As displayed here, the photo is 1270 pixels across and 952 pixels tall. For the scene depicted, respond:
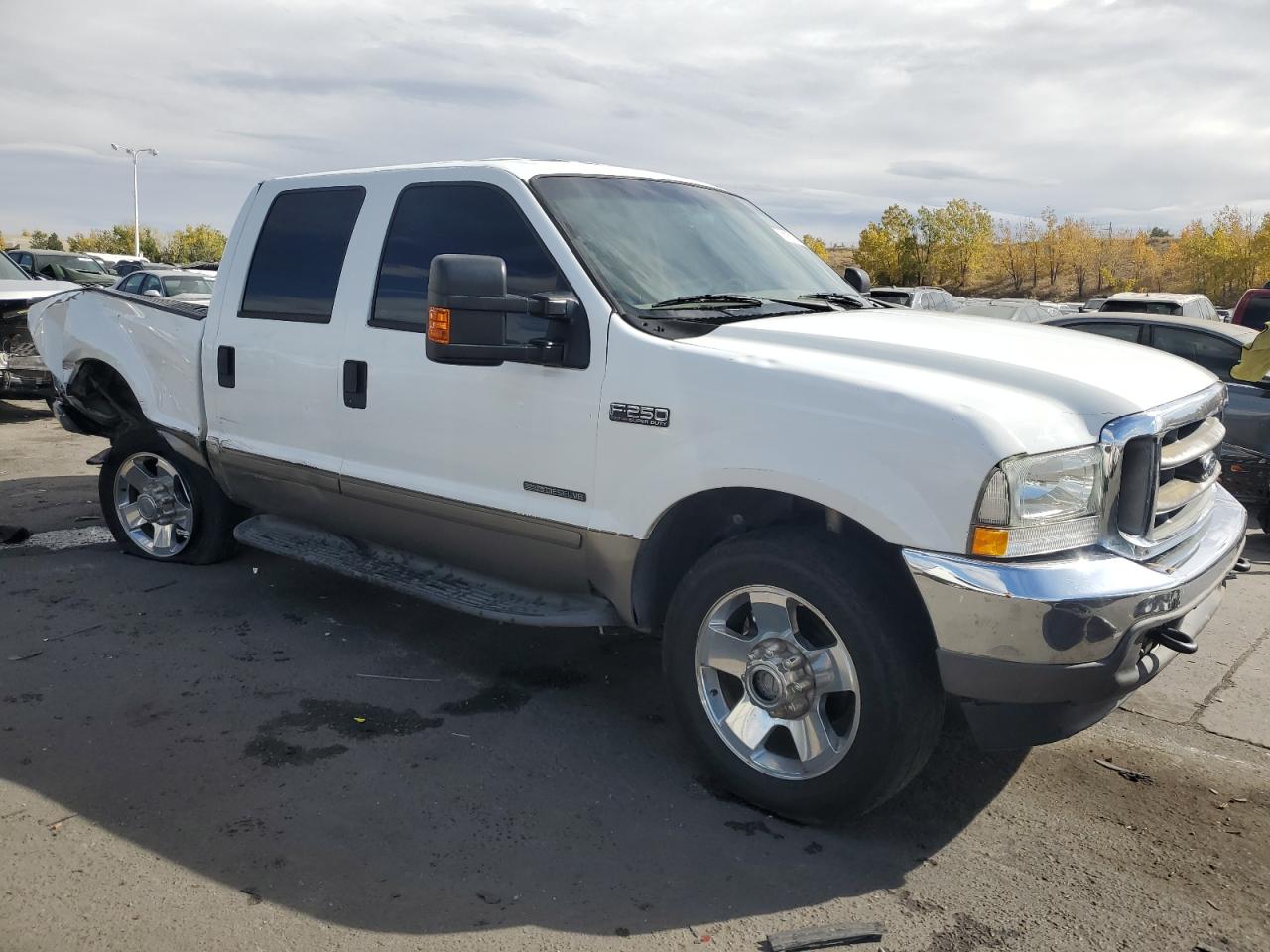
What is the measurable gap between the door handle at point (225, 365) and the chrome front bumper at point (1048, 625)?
3.48 meters

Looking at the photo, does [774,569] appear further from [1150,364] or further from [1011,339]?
[1150,364]

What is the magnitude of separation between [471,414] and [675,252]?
1007 millimetres

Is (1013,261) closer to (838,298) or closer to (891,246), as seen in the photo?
(891,246)

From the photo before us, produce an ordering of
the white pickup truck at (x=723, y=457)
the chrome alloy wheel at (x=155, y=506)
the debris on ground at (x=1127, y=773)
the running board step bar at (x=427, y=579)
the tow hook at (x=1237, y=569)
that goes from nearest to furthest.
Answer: the white pickup truck at (x=723, y=457) → the tow hook at (x=1237, y=569) → the debris on ground at (x=1127, y=773) → the running board step bar at (x=427, y=579) → the chrome alloy wheel at (x=155, y=506)

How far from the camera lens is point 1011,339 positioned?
3.60 m

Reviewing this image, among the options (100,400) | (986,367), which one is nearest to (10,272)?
(100,400)

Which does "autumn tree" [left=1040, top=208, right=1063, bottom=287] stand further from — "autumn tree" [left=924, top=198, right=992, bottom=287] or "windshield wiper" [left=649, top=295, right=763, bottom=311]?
"windshield wiper" [left=649, top=295, right=763, bottom=311]

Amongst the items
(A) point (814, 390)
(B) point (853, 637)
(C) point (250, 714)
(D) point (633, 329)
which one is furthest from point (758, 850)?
(C) point (250, 714)

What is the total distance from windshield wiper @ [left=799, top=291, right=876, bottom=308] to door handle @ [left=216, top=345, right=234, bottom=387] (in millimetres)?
2731

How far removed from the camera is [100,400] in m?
6.15

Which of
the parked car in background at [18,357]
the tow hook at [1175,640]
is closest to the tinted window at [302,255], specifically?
the tow hook at [1175,640]

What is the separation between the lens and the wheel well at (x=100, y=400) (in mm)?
6031

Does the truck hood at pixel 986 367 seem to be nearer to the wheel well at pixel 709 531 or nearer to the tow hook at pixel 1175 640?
the wheel well at pixel 709 531

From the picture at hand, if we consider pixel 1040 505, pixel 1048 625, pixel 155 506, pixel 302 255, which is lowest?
pixel 155 506
